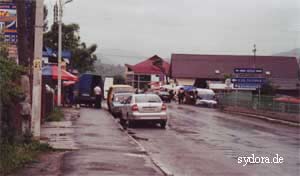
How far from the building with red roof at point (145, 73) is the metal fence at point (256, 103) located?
64009 mm

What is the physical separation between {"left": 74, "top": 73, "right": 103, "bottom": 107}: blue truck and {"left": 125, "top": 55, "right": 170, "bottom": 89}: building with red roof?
68.4m

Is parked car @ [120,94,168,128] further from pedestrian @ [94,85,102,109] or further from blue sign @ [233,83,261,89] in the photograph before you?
blue sign @ [233,83,261,89]

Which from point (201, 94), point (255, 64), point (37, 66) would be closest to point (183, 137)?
point (37, 66)

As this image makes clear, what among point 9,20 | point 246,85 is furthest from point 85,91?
point 9,20

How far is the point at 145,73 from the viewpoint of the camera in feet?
399

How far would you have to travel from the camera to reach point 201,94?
58.7 m

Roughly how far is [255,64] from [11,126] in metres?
85.8

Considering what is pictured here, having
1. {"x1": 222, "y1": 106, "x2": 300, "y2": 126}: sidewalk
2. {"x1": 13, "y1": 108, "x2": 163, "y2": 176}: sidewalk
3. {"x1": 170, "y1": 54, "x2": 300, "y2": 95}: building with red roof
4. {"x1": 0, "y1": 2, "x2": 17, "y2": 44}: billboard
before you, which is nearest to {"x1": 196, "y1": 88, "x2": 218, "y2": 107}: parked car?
{"x1": 222, "y1": 106, "x2": 300, "y2": 126}: sidewalk

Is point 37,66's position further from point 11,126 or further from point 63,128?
point 63,128

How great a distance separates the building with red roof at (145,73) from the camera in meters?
118

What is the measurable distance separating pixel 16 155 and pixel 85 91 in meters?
33.8

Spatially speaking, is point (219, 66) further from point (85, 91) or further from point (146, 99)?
point (146, 99)

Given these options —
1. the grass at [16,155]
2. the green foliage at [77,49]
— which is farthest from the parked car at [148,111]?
the green foliage at [77,49]

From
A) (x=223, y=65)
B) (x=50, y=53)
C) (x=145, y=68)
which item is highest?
(x=145, y=68)
